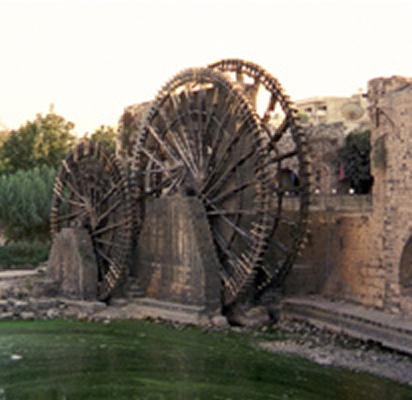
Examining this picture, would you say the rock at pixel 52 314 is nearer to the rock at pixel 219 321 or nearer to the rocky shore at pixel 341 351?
the rock at pixel 219 321

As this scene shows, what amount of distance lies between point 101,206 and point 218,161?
10.1ft

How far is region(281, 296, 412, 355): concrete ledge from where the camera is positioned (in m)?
9.62

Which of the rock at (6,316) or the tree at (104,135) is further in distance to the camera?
the tree at (104,135)

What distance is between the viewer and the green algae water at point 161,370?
816 centimetres

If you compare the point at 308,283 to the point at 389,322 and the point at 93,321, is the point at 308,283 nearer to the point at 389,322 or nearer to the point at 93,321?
the point at 389,322

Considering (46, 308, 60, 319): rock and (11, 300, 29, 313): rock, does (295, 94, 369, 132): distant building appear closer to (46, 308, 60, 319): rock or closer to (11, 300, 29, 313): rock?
(46, 308, 60, 319): rock

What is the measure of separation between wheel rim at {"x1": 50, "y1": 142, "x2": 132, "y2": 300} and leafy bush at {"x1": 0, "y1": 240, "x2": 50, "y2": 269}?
9.46ft

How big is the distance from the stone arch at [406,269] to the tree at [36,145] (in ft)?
65.0

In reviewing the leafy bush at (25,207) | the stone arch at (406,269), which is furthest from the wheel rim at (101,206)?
the stone arch at (406,269)

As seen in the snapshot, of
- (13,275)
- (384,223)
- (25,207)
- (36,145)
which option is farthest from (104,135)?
(384,223)

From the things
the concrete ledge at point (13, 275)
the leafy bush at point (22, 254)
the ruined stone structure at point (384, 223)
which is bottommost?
the concrete ledge at point (13, 275)

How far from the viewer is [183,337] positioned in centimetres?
1084

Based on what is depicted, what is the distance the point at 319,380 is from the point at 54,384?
3432 millimetres

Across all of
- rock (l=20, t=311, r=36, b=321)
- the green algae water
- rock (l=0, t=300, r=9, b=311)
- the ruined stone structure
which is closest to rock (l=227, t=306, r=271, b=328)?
the green algae water
